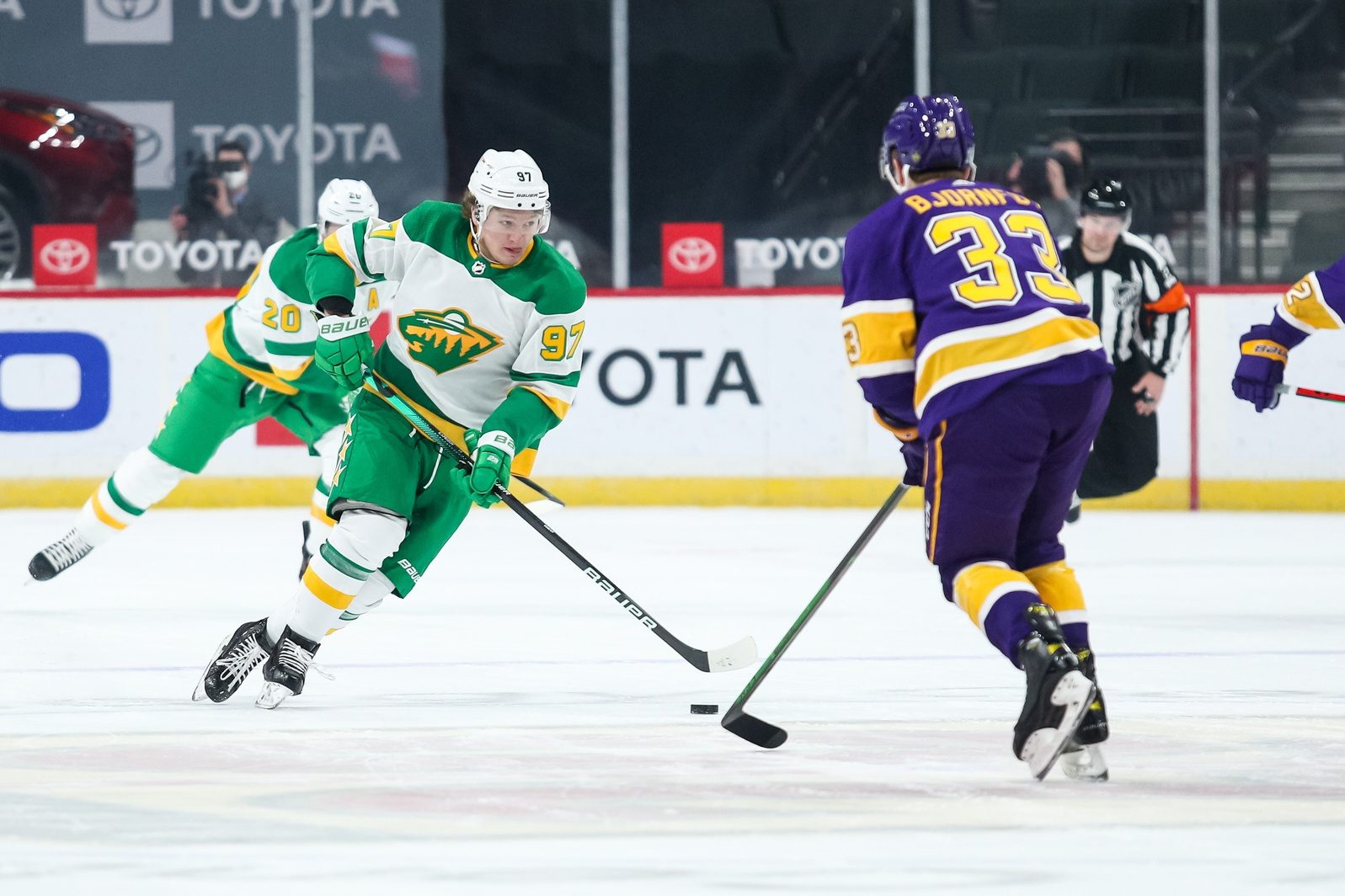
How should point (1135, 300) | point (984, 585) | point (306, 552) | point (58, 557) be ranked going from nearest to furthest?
point (984, 585) < point (58, 557) < point (306, 552) < point (1135, 300)

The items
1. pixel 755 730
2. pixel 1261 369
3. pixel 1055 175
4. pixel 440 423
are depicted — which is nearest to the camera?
pixel 755 730

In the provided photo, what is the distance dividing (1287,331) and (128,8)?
6090 mm

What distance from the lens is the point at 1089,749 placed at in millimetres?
3223

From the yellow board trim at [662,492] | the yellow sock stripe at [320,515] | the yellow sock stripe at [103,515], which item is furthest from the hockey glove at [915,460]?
the yellow board trim at [662,492]

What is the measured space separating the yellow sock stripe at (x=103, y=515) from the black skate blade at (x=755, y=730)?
262 centimetres

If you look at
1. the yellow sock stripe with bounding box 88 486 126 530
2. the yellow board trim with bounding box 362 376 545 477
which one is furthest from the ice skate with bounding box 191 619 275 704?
the yellow sock stripe with bounding box 88 486 126 530

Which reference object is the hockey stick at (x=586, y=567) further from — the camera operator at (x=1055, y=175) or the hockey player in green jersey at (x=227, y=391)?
the camera operator at (x=1055, y=175)

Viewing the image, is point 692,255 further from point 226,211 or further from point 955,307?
point 955,307

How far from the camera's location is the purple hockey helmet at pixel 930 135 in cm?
341

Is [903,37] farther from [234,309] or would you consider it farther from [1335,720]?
[1335,720]

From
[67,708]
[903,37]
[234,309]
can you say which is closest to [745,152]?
[903,37]

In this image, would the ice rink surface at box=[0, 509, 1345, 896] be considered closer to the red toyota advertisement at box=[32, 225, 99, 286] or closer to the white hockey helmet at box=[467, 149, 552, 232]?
→ the white hockey helmet at box=[467, 149, 552, 232]

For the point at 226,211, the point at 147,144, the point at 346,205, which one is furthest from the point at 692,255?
the point at 346,205

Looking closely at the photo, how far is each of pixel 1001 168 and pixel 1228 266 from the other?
101 centimetres
